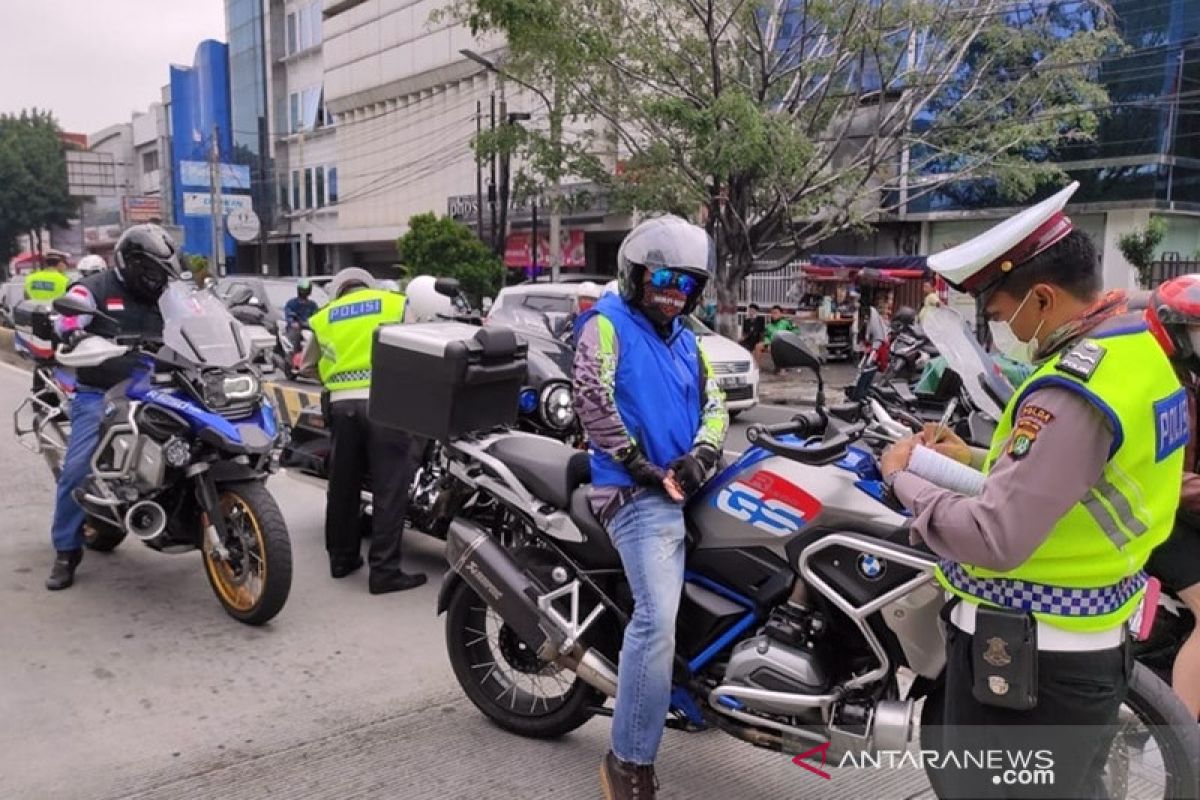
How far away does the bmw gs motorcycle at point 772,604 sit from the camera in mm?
2527

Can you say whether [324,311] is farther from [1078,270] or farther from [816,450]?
[1078,270]

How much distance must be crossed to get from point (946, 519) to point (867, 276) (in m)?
18.8

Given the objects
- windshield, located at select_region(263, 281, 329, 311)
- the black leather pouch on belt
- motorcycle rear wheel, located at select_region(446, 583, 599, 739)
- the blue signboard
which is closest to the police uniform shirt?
the black leather pouch on belt

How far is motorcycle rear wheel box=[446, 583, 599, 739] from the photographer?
353 centimetres

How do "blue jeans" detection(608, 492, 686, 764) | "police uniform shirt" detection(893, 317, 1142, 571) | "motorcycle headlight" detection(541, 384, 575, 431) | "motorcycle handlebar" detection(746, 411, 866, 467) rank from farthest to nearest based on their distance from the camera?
"motorcycle headlight" detection(541, 384, 575, 431) < "blue jeans" detection(608, 492, 686, 764) < "motorcycle handlebar" detection(746, 411, 866, 467) < "police uniform shirt" detection(893, 317, 1142, 571)

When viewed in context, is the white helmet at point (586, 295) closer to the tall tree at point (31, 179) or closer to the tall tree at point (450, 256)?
the tall tree at point (450, 256)

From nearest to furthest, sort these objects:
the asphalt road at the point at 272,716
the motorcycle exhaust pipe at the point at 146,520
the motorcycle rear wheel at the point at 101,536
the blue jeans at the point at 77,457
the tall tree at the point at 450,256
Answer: the asphalt road at the point at 272,716 → the motorcycle exhaust pipe at the point at 146,520 → the blue jeans at the point at 77,457 → the motorcycle rear wheel at the point at 101,536 → the tall tree at the point at 450,256

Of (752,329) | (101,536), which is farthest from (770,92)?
(101,536)

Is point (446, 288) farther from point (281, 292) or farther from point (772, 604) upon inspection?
point (281, 292)

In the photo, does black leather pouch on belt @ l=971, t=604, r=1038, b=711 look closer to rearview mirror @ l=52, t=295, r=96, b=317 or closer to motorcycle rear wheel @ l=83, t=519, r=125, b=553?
rearview mirror @ l=52, t=295, r=96, b=317

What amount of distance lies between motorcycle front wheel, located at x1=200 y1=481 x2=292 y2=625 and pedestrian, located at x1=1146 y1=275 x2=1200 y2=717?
3.56 meters

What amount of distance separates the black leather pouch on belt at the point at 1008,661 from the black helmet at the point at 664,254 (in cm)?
148

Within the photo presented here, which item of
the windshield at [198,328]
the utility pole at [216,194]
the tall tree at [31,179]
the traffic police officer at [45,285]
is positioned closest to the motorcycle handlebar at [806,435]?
the windshield at [198,328]

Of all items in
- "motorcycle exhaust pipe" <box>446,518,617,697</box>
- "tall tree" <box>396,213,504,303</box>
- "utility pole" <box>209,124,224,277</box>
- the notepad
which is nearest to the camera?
the notepad
